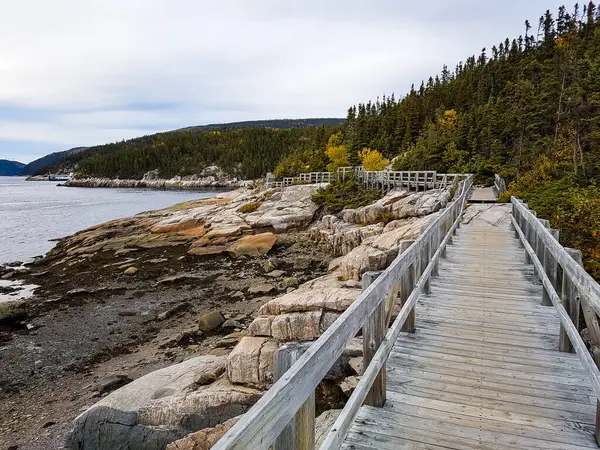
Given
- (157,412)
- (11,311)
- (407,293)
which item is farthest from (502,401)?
(11,311)

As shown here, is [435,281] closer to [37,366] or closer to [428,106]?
[37,366]

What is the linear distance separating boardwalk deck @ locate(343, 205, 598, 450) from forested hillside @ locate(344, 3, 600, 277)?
473 cm

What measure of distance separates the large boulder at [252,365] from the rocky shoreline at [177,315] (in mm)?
27

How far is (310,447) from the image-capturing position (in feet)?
7.20

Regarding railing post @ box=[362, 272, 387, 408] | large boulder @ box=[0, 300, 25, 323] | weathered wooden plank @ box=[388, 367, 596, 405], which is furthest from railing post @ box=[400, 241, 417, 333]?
large boulder @ box=[0, 300, 25, 323]

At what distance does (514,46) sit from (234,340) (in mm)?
96148

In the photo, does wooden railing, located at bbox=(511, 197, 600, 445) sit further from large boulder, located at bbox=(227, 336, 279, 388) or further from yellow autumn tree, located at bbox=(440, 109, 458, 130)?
yellow autumn tree, located at bbox=(440, 109, 458, 130)

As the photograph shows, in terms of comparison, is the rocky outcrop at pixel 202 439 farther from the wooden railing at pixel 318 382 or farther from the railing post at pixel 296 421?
the railing post at pixel 296 421

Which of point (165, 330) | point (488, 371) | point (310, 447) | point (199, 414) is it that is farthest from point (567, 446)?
point (165, 330)

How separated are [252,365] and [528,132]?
3840 cm

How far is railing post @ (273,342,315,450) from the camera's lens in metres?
2.02

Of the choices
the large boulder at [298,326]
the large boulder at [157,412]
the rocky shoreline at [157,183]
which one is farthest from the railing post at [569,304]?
the rocky shoreline at [157,183]

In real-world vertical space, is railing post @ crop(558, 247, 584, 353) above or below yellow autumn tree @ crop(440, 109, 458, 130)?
below

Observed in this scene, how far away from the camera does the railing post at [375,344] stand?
3.85 m
